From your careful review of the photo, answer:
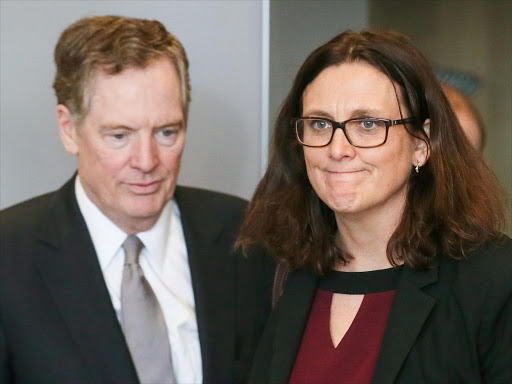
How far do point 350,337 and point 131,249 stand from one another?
28.5 inches

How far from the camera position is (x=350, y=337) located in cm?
228

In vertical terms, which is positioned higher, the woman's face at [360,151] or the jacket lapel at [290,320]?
the woman's face at [360,151]

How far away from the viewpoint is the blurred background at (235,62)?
3.28 meters

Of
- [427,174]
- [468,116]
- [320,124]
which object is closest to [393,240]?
[427,174]

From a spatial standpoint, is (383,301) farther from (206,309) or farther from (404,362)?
(206,309)

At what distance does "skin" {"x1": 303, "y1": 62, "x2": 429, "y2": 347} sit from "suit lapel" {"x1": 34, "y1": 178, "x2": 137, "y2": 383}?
60 cm

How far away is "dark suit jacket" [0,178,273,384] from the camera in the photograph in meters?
2.45

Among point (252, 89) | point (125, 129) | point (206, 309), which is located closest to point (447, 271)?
point (206, 309)

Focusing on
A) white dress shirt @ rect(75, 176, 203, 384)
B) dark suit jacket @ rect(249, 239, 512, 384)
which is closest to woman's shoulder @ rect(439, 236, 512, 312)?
dark suit jacket @ rect(249, 239, 512, 384)

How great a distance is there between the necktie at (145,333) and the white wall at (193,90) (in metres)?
0.92

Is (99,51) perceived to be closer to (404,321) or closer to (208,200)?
→ (208,200)

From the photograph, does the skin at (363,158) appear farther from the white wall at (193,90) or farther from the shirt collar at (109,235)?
the white wall at (193,90)

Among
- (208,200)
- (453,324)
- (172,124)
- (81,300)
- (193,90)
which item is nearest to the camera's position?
(453,324)

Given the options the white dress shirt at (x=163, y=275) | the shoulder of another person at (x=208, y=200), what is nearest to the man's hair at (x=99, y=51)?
the white dress shirt at (x=163, y=275)
